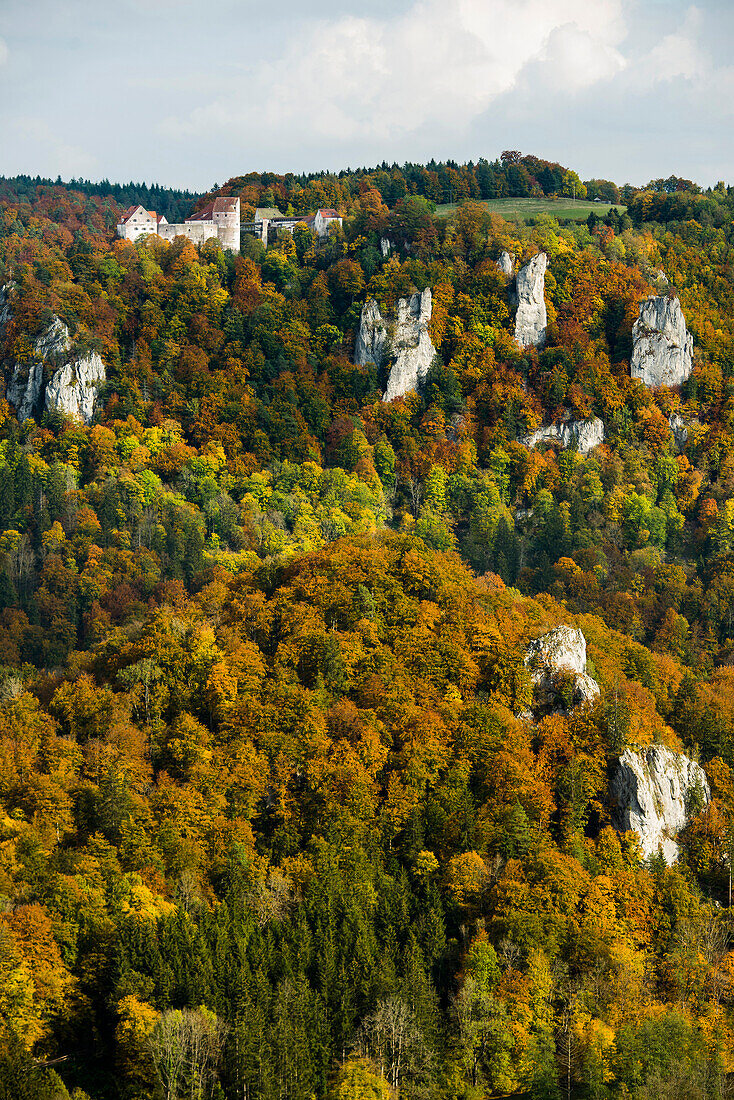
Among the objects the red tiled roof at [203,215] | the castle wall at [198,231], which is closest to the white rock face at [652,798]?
the castle wall at [198,231]

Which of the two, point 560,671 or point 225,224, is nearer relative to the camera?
point 560,671

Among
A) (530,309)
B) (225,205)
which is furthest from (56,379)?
(530,309)

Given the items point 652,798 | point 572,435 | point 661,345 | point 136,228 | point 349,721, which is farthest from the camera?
point 136,228

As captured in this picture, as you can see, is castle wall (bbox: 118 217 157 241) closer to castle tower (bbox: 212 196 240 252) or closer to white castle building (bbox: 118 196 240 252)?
white castle building (bbox: 118 196 240 252)

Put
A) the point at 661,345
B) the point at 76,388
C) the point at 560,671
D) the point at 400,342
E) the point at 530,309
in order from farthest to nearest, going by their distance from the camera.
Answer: the point at 530,309
the point at 661,345
the point at 400,342
the point at 76,388
the point at 560,671

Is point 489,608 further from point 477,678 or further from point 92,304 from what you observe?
point 92,304

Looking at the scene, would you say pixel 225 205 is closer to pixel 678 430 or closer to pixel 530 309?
pixel 530 309

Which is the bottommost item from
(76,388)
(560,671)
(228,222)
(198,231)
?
(560,671)
